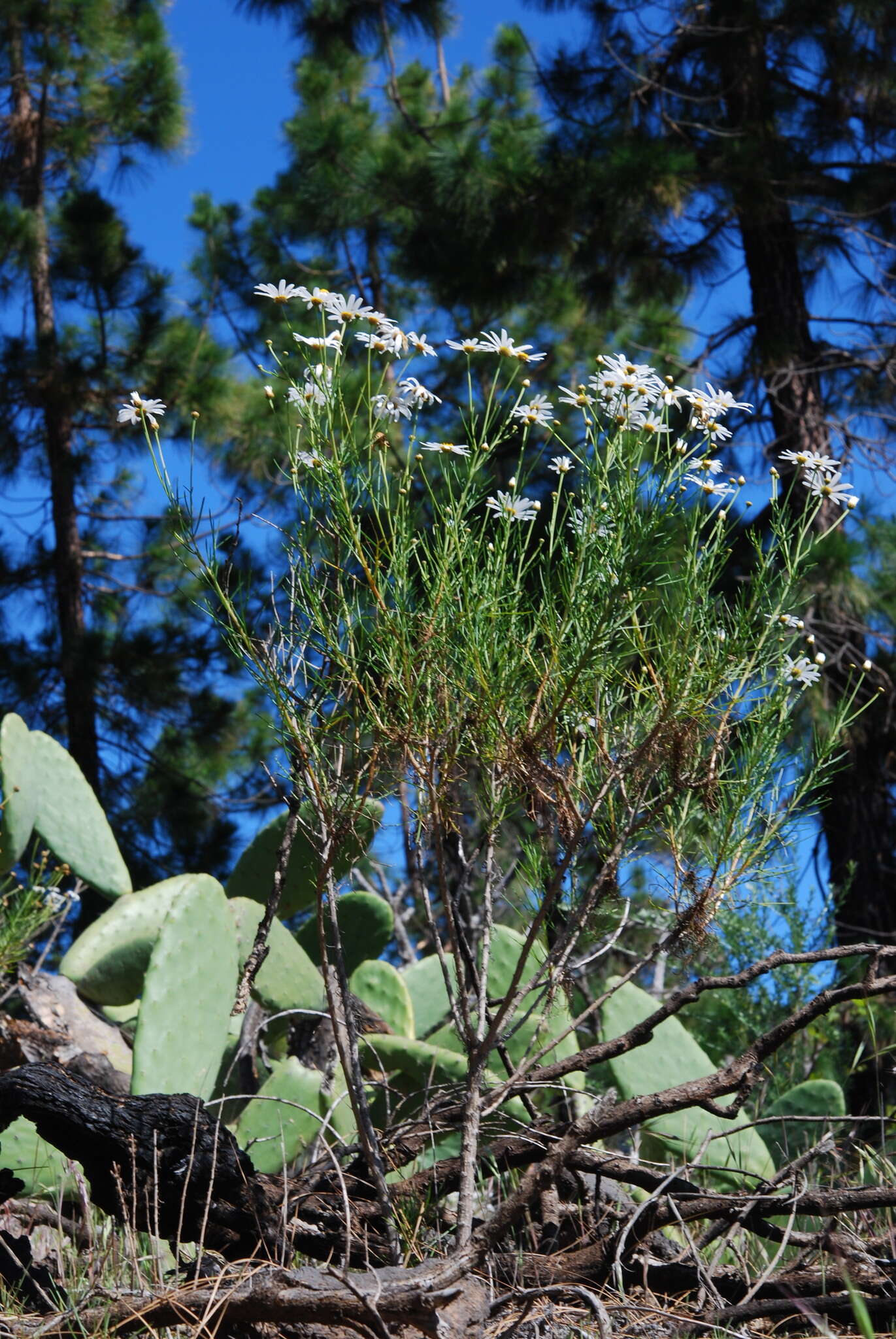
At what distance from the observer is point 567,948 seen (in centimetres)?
190

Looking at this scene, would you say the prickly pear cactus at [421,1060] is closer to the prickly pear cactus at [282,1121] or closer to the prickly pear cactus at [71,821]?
the prickly pear cactus at [282,1121]

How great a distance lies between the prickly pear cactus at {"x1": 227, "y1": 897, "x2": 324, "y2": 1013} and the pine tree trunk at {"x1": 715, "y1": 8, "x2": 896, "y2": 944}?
2.67 m

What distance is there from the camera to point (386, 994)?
375 cm

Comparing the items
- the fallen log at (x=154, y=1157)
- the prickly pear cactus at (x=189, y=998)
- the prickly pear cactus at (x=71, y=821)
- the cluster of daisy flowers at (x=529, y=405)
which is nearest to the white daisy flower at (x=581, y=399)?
the cluster of daisy flowers at (x=529, y=405)

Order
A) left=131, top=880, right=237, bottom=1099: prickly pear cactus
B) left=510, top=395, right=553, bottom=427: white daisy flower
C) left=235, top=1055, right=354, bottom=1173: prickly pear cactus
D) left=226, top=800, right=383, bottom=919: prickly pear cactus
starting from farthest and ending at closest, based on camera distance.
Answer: left=226, top=800, right=383, bottom=919: prickly pear cactus < left=235, top=1055, right=354, bottom=1173: prickly pear cactus < left=131, top=880, right=237, bottom=1099: prickly pear cactus < left=510, top=395, right=553, bottom=427: white daisy flower

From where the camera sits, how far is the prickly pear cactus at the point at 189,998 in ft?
9.13

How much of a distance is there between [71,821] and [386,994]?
1.53 meters

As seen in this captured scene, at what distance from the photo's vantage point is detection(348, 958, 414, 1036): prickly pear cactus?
12.2 ft

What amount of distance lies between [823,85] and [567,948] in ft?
19.9

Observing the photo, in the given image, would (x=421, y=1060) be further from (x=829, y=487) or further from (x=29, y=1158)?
(x=829, y=487)

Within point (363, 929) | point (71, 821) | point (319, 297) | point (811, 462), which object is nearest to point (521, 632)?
Answer: point (811, 462)

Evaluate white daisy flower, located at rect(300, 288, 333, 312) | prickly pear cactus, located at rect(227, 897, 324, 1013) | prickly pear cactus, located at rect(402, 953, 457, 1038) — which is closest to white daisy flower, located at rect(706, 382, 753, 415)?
white daisy flower, located at rect(300, 288, 333, 312)

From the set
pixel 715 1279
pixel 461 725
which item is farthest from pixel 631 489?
pixel 715 1279

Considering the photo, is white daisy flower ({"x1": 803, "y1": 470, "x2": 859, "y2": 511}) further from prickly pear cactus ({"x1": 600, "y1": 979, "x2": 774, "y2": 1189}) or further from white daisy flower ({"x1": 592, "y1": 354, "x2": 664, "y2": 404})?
prickly pear cactus ({"x1": 600, "y1": 979, "x2": 774, "y2": 1189})
